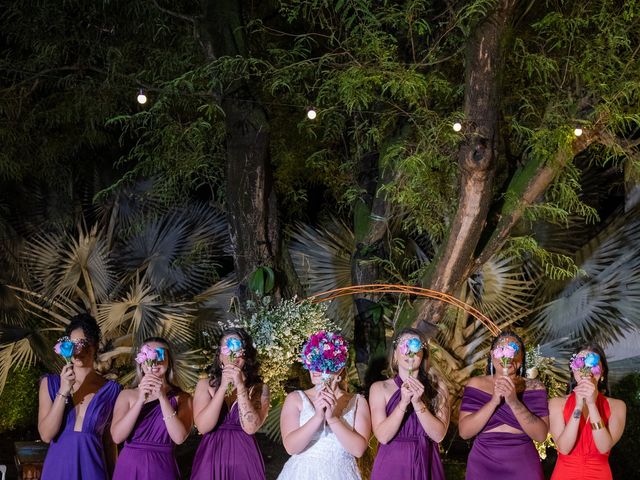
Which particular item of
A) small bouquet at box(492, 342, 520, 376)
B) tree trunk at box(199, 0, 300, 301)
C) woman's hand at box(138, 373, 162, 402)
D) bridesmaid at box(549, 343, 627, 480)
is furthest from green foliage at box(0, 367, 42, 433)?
bridesmaid at box(549, 343, 627, 480)

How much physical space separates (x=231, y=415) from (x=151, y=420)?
0.45 m

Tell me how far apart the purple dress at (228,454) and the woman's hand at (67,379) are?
2.59 ft

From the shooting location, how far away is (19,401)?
11312mm

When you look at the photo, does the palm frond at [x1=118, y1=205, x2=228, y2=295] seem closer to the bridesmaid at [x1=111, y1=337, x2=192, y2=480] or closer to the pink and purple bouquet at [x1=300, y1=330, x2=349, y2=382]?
the bridesmaid at [x1=111, y1=337, x2=192, y2=480]

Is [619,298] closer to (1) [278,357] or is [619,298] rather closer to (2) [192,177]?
(1) [278,357]

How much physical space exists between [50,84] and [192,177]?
2.11 meters

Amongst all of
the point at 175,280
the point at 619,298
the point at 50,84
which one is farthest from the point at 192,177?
the point at 619,298

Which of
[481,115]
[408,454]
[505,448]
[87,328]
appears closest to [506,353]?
[505,448]

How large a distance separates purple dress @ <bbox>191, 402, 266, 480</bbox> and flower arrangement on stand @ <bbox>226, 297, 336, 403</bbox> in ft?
4.98

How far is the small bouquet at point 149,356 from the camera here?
4.67m

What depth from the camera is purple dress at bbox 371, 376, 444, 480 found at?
4559 mm

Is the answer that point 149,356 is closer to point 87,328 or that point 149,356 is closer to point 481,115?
point 87,328

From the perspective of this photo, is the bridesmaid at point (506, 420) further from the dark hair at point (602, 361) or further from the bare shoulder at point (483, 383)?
the dark hair at point (602, 361)

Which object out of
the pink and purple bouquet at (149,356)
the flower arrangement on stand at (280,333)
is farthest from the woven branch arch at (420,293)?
the pink and purple bouquet at (149,356)
